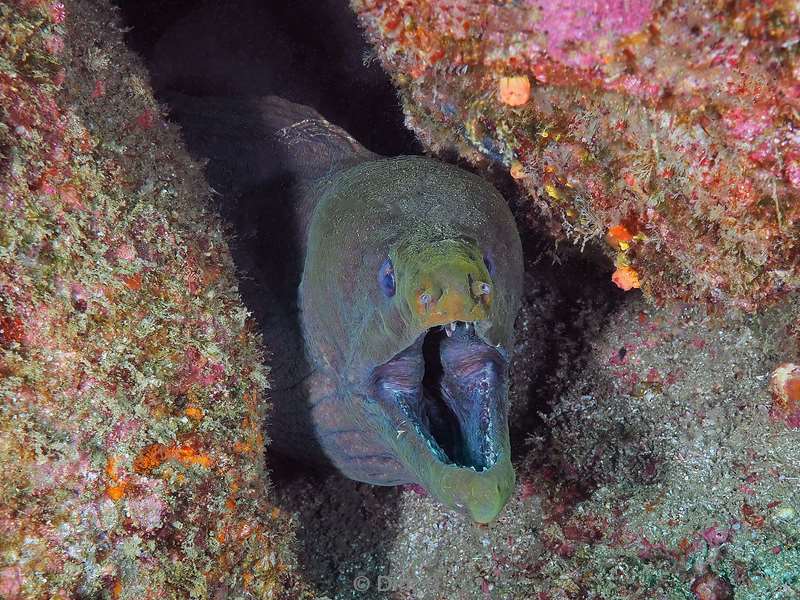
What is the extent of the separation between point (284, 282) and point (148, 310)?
1621 mm

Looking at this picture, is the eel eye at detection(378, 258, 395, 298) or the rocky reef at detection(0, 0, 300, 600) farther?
the eel eye at detection(378, 258, 395, 298)

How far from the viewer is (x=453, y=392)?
289 cm

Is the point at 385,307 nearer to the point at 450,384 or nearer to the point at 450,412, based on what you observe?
the point at 450,384

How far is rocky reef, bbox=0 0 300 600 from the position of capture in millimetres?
1755

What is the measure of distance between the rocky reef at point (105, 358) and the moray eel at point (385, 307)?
67 centimetres

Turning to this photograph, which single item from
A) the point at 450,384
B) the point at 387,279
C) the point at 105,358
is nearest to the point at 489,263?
the point at 387,279

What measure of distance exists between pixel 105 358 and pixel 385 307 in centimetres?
110

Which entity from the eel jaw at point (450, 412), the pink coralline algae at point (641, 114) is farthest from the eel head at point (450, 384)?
the pink coralline algae at point (641, 114)

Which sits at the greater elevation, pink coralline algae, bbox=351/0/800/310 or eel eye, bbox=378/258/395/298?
pink coralline algae, bbox=351/0/800/310

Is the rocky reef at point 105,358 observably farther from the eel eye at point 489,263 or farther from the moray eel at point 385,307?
the eel eye at point 489,263

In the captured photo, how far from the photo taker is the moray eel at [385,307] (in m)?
2.28

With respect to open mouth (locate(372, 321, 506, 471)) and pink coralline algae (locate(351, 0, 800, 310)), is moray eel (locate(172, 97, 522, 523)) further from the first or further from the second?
pink coralline algae (locate(351, 0, 800, 310))

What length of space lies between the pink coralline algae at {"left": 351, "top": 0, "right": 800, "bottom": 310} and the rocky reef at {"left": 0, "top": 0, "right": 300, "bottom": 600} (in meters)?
1.22

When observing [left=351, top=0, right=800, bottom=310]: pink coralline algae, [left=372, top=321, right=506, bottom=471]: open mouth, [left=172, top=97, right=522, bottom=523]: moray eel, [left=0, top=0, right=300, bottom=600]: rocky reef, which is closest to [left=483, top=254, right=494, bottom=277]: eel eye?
→ [left=172, top=97, right=522, bottom=523]: moray eel
